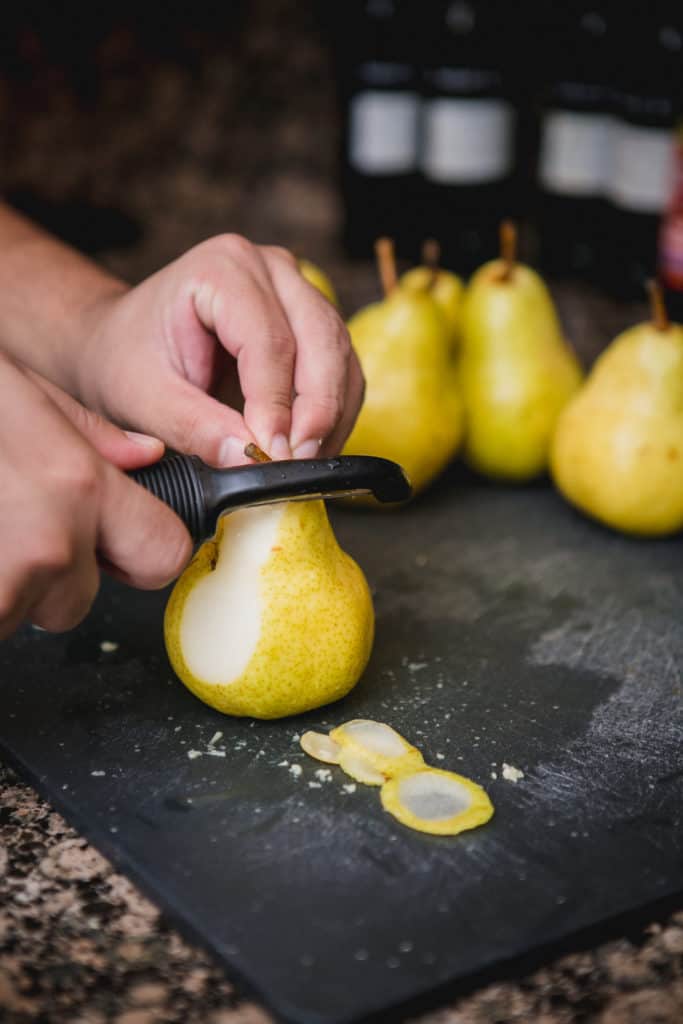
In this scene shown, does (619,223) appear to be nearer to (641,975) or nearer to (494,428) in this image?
(494,428)

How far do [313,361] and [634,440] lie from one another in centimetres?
43

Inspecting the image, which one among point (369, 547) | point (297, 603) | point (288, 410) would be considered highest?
point (288, 410)

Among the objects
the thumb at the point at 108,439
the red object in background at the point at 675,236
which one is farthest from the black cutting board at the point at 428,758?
the red object in background at the point at 675,236

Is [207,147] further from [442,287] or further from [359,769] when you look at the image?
[359,769]

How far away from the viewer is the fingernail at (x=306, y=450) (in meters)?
0.94

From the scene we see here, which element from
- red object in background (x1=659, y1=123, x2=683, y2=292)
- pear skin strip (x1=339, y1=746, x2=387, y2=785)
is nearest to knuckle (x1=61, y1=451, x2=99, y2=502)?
pear skin strip (x1=339, y1=746, x2=387, y2=785)

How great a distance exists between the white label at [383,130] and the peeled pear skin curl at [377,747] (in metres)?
1.32

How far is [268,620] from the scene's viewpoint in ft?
2.89

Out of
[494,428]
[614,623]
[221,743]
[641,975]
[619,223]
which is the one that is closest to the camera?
[641,975]

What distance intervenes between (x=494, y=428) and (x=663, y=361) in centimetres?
22

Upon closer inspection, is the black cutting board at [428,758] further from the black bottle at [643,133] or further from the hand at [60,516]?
the black bottle at [643,133]

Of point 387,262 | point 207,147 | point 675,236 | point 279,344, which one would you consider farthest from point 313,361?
point 207,147

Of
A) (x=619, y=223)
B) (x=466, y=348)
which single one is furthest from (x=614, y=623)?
(x=619, y=223)

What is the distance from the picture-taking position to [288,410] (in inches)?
36.5
